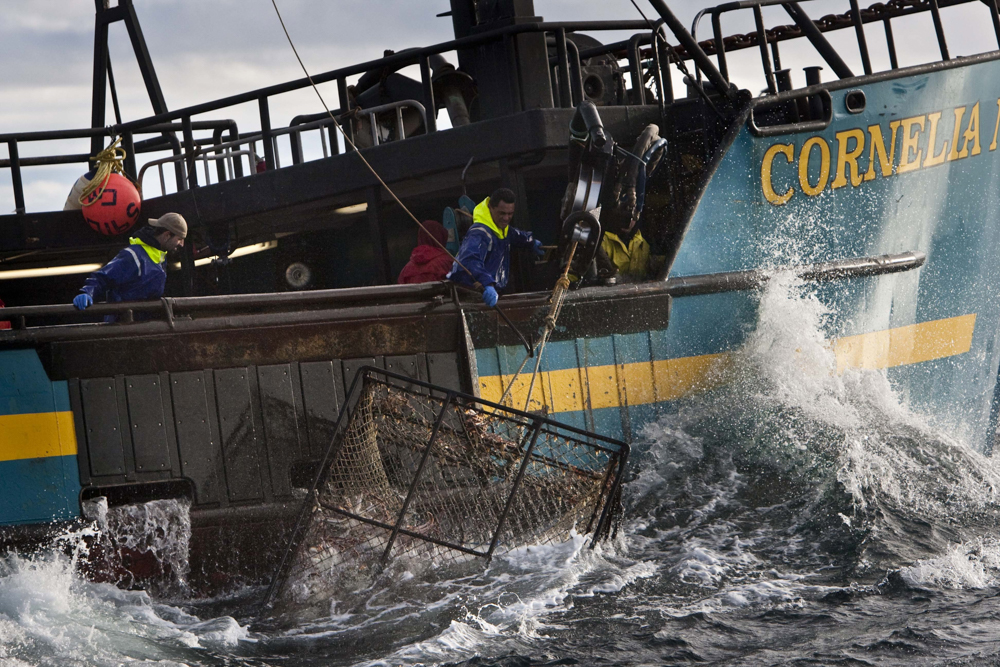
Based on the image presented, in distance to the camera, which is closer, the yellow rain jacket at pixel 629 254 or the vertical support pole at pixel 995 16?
the yellow rain jacket at pixel 629 254

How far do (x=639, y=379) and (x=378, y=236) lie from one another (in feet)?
7.07

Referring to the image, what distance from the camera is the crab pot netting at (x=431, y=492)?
200 inches

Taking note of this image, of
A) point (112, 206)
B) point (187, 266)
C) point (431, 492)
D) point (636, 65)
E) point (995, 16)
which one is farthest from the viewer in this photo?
point (187, 266)

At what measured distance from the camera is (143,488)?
5.46 m

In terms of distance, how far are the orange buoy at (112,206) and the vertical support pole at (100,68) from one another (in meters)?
1.98

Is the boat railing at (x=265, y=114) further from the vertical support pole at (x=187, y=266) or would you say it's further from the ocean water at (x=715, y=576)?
the ocean water at (x=715, y=576)

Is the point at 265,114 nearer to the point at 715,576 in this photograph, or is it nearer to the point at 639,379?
the point at 639,379

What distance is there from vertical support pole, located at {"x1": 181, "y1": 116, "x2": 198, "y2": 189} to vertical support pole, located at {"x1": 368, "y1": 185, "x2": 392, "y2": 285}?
176cm

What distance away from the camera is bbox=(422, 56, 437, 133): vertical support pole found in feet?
23.0

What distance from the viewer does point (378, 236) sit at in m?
7.54

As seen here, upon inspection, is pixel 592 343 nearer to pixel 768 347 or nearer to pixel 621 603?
pixel 768 347

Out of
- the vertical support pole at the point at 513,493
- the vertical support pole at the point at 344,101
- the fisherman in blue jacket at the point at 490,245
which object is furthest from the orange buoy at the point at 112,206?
the vertical support pole at the point at 513,493

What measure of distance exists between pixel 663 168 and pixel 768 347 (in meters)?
1.37

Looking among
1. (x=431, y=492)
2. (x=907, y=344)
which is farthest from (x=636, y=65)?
(x=431, y=492)
